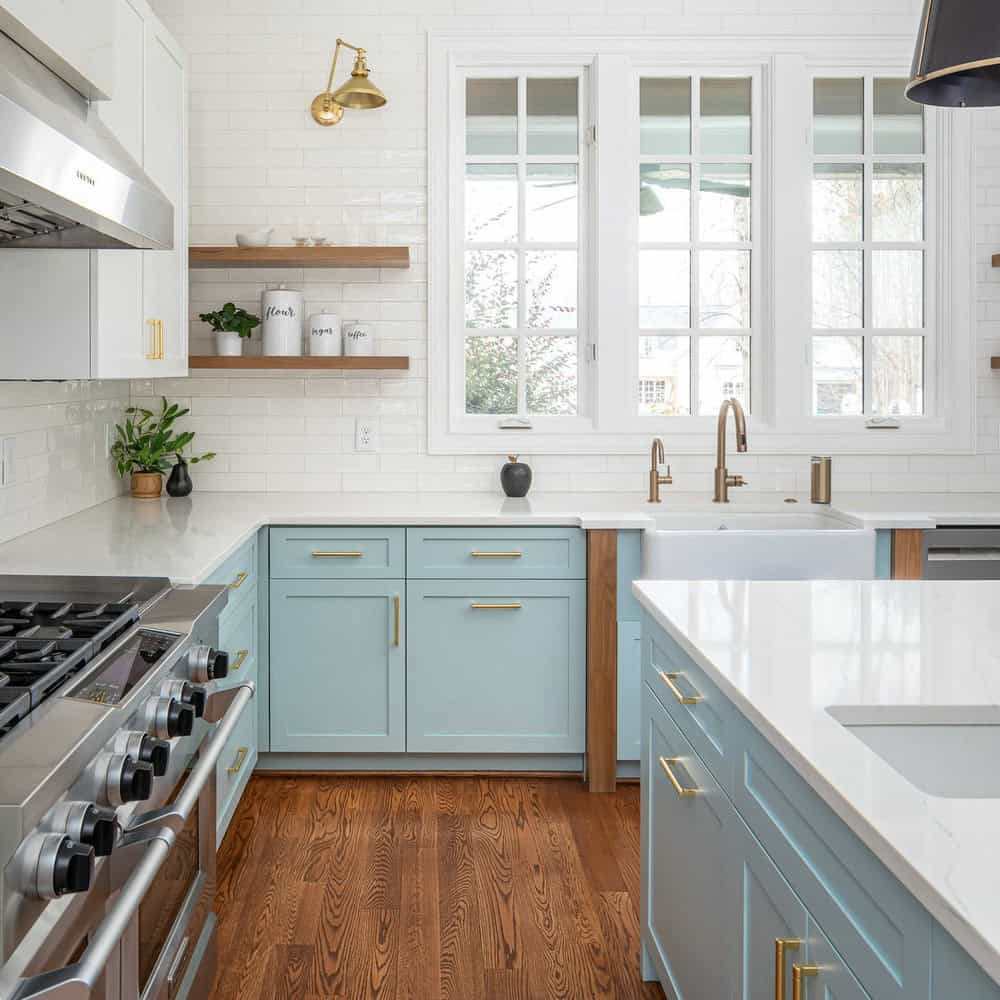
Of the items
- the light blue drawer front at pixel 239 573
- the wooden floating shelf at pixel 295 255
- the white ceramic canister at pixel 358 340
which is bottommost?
the light blue drawer front at pixel 239 573

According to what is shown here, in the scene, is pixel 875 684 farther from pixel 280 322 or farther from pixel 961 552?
pixel 280 322

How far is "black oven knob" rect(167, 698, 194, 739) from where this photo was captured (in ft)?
5.82

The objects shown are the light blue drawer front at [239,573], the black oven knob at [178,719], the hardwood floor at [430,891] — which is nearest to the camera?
the black oven knob at [178,719]

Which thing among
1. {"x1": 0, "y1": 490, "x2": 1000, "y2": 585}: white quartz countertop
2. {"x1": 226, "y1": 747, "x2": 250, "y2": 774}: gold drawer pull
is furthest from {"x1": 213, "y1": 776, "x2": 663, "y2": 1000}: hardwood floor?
{"x1": 0, "y1": 490, "x2": 1000, "y2": 585}: white quartz countertop

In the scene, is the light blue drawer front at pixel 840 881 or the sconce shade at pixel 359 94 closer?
the light blue drawer front at pixel 840 881

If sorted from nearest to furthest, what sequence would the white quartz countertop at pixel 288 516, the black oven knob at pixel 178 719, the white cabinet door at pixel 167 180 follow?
the black oven knob at pixel 178 719
the white quartz countertop at pixel 288 516
the white cabinet door at pixel 167 180

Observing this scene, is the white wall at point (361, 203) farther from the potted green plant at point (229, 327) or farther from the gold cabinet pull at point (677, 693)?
the gold cabinet pull at point (677, 693)

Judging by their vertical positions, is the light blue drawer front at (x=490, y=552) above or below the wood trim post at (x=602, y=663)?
above

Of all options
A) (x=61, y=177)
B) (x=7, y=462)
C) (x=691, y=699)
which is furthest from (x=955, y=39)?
(x=7, y=462)

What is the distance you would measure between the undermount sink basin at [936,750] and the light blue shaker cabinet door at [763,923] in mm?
216

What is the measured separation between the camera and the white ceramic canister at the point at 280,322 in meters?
Answer: 3.97

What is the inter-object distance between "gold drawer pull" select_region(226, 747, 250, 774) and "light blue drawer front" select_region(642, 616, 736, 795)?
130 cm

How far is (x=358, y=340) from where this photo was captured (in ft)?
13.2

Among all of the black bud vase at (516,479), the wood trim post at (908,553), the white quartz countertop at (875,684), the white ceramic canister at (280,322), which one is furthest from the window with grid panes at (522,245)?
the white quartz countertop at (875,684)
